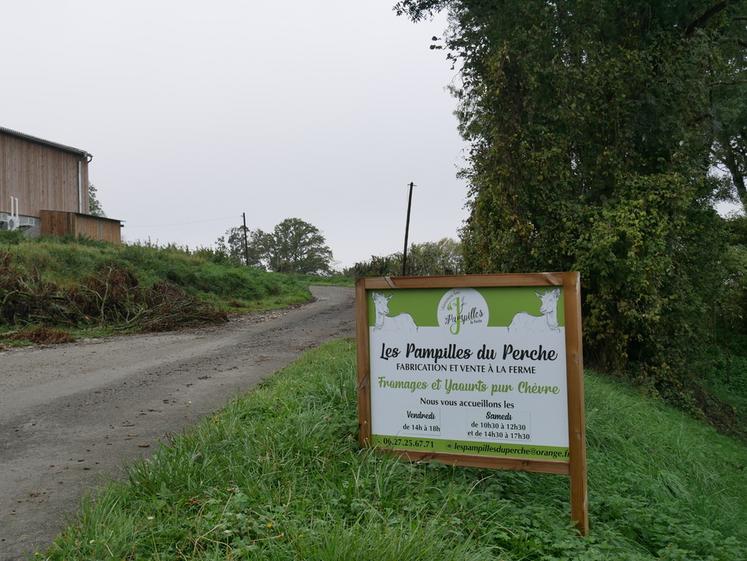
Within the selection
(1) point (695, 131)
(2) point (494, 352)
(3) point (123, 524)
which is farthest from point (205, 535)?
(1) point (695, 131)

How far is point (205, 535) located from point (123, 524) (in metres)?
0.47

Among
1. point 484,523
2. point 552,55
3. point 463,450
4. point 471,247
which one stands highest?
point 552,55

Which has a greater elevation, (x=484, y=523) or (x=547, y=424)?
(x=547, y=424)

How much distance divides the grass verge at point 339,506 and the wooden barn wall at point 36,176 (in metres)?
26.9

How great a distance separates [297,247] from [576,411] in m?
71.6

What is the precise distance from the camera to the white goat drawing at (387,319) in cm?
455

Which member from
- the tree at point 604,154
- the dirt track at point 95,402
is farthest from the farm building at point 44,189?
the tree at point 604,154

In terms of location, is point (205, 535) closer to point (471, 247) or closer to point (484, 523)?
point (484, 523)

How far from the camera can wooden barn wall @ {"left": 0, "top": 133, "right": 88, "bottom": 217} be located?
2817cm

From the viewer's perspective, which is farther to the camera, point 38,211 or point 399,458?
point 38,211

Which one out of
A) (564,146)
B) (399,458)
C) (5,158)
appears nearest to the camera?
(399,458)

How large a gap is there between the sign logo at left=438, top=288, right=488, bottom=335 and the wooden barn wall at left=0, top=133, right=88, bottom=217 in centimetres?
2791

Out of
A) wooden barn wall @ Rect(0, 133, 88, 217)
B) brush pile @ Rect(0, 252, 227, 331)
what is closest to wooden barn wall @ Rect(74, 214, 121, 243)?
wooden barn wall @ Rect(0, 133, 88, 217)

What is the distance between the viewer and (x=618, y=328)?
39.0ft
